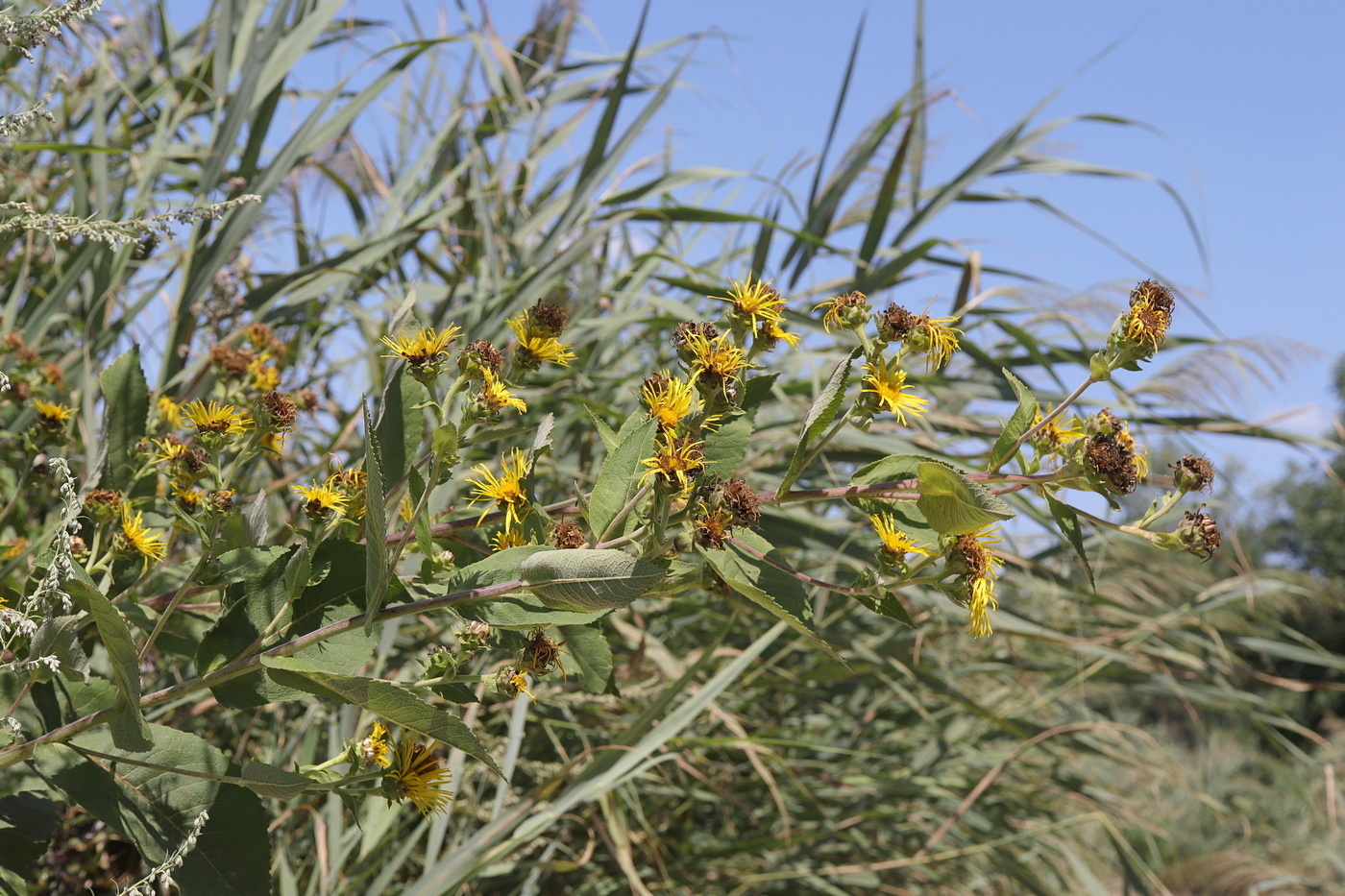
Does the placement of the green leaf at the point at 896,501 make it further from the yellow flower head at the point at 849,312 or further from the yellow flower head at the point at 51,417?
the yellow flower head at the point at 51,417

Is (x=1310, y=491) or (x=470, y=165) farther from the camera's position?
(x=1310, y=491)

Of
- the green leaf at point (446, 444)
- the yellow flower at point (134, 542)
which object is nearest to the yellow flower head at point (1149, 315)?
the green leaf at point (446, 444)

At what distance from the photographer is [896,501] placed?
21.8 inches

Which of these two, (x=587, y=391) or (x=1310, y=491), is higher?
(x=587, y=391)

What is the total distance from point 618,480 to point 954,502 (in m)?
0.17

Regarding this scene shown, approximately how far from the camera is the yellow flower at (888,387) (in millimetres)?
535

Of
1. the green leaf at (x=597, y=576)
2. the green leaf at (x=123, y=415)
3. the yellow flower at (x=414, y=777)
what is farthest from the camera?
the green leaf at (x=123, y=415)

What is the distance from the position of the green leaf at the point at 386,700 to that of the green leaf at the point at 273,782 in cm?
4

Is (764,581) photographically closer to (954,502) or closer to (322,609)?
(954,502)

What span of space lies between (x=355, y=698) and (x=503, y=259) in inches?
51.9

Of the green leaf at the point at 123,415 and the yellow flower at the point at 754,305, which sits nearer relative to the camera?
the yellow flower at the point at 754,305

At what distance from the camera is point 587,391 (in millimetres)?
1399

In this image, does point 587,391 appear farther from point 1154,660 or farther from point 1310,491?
point 1310,491

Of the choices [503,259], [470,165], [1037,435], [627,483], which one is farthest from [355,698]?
[470,165]
